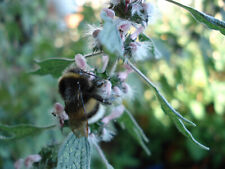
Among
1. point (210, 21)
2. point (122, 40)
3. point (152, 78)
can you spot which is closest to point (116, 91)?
point (122, 40)

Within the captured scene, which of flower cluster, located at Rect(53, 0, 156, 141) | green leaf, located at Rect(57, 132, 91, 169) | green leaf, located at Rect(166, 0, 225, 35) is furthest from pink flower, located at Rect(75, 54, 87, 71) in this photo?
green leaf, located at Rect(166, 0, 225, 35)

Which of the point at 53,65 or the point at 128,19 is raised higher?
the point at 128,19

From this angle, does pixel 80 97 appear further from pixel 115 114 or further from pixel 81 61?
pixel 115 114

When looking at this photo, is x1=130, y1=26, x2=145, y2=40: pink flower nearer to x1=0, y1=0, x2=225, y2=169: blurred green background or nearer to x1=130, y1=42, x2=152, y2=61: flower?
x1=130, y1=42, x2=152, y2=61: flower

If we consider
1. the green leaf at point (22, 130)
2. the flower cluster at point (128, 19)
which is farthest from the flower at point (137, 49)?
the green leaf at point (22, 130)

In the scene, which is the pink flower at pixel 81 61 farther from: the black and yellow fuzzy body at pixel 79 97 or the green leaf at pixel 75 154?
the green leaf at pixel 75 154

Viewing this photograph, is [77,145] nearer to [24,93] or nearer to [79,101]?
[79,101]
